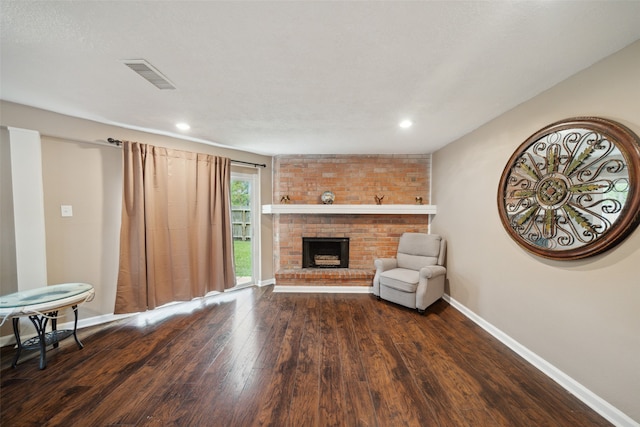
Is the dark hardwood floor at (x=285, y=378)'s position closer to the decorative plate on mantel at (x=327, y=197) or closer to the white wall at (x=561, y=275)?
the white wall at (x=561, y=275)

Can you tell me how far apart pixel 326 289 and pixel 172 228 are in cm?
244

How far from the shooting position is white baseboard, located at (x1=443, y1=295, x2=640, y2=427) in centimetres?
137

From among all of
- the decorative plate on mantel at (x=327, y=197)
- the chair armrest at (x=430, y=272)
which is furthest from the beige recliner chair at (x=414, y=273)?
the decorative plate on mantel at (x=327, y=197)

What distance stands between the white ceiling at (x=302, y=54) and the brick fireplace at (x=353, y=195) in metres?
1.54

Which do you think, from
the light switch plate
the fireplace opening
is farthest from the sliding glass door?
the light switch plate

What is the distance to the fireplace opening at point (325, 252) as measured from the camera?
3.95 meters

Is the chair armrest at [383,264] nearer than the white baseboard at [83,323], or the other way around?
the white baseboard at [83,323]

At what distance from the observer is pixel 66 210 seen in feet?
7.70

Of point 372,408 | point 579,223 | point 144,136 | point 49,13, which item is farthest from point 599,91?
point 144,136

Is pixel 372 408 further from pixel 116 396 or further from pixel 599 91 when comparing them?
pixel 599 91

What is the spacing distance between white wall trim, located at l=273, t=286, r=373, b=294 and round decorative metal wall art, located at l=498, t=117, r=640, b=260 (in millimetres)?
2157

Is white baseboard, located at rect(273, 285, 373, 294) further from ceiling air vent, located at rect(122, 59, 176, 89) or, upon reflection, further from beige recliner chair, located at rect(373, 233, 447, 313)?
ceiling air vent, located at rect(122, 59, 176, 89)

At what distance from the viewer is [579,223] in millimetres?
1572

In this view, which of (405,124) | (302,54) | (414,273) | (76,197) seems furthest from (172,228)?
(414,273)
